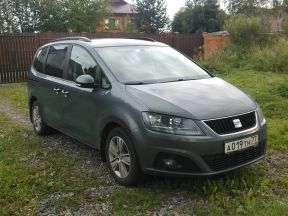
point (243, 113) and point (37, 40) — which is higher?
point (37, 40)

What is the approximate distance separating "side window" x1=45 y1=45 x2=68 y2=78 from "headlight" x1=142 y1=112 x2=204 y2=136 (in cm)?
238

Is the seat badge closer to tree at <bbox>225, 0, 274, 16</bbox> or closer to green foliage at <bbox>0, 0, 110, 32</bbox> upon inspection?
green foliage at <bbox>0, 0, 110, 32</bbox>

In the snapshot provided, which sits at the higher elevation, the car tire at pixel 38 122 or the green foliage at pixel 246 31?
the green foliage at pixel 246 31

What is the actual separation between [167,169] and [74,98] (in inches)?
A: 76.6

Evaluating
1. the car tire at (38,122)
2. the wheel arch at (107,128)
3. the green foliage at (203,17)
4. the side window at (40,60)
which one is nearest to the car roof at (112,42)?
the side window at (40,60)

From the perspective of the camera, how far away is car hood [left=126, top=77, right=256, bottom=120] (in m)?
4.18

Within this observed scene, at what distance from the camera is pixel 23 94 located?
12.8m

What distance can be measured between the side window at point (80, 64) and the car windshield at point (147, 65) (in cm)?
19

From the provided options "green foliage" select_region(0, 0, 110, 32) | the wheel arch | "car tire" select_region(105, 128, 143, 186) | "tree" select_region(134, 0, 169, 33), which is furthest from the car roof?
"tree" select_region(134, 0, 169, 33)

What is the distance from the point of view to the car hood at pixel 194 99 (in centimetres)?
418

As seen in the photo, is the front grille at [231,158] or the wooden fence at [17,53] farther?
the wooden fence at [17,53]

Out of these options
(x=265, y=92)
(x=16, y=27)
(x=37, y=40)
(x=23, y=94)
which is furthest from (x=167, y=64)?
(x=16, y=27)

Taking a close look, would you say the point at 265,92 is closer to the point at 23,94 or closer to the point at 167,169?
the point at 167,169

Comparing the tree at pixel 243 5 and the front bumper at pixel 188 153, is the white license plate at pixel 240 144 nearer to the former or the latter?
the front bumper at pixel 188 153
